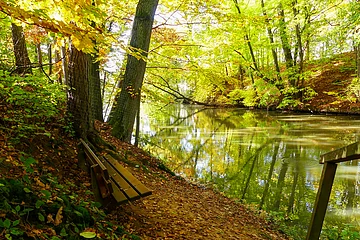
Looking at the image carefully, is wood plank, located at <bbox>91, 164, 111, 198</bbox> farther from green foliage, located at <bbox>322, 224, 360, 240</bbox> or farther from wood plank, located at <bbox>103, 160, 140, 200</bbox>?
green foliage, located at <bbox>322, 224, 360, 240</bbox>

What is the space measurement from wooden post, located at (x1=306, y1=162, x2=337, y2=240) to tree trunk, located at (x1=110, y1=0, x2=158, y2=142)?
527cm

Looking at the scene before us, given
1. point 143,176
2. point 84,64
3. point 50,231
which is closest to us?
point 50,231

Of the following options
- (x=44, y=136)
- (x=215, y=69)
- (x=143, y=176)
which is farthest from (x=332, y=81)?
(x=44, y=136)

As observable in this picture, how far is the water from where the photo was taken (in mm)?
6078

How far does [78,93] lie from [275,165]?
6.94 meters

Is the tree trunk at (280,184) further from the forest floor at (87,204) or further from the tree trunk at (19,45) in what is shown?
the tree trunk at (19,45)

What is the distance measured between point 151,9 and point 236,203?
5.42 metres

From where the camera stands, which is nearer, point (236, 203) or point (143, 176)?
point (143, 176)

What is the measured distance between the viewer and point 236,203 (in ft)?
20.8

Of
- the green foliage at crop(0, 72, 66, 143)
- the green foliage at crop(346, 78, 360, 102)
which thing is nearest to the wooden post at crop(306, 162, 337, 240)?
the green foliage at crop(0, 72, 66, 143)

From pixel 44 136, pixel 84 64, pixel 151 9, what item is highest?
pixel 151 9

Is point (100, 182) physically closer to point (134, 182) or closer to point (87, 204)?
point (87, 204)

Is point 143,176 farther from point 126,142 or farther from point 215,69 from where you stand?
point 215,69

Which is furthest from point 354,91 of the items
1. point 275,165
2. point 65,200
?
point 65,200
